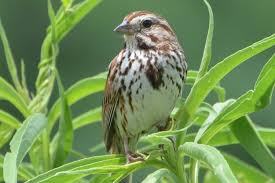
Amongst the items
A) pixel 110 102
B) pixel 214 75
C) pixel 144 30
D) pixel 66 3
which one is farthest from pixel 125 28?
pixel 214 75

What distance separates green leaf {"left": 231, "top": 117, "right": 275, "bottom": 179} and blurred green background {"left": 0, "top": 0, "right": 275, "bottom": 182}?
3.48m

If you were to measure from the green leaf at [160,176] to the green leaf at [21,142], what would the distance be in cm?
19

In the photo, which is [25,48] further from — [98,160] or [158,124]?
[98,160]

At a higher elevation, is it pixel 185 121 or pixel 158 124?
pixel 185 121

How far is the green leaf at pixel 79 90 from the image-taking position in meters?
1.83

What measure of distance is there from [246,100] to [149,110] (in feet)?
2.06

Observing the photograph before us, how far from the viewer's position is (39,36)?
620 cm

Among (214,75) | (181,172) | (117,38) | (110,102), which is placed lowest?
(117,38)

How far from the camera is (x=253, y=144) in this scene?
1.66m

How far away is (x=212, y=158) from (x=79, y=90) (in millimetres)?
462

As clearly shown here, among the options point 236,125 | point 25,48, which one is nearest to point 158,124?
point 236,125

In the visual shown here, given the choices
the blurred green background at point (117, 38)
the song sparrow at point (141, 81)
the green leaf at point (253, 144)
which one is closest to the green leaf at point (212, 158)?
the green leaf at point (253, 144)

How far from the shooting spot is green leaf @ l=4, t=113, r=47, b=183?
152cm

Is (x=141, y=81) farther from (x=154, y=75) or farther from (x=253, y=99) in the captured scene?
(x=253, y=99)
